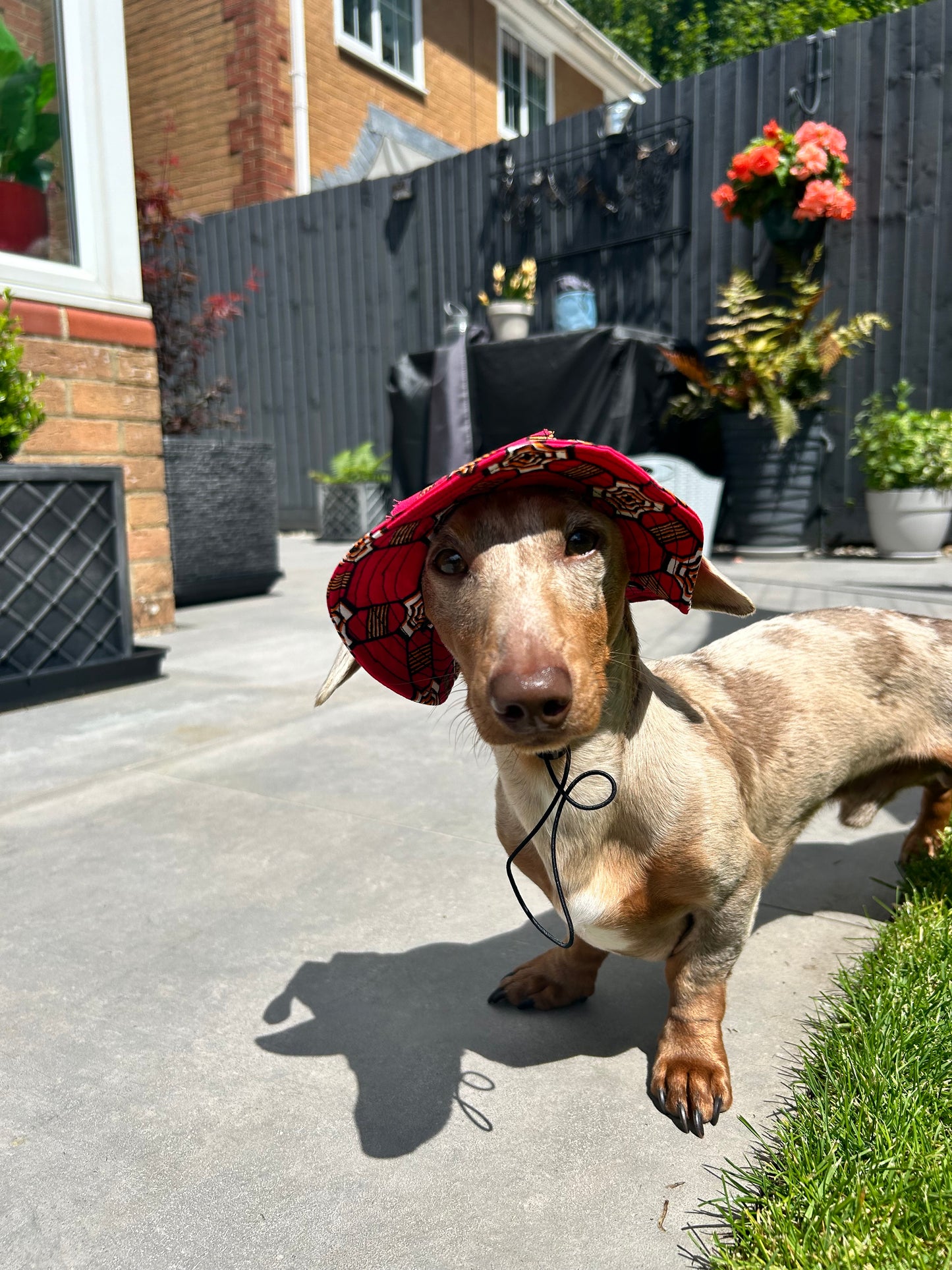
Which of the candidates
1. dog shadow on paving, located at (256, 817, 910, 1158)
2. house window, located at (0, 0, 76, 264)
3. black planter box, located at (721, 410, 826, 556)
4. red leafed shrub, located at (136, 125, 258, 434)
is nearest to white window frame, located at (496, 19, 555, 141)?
red leafed shrub, located at (136, 125, 258, 434)

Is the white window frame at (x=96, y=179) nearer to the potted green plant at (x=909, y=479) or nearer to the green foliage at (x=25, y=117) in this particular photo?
the green foliage at (x=25, y=117)

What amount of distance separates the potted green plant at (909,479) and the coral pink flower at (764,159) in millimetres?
1755

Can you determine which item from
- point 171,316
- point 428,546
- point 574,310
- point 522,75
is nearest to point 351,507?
point 171,316

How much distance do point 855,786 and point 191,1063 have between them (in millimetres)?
1422

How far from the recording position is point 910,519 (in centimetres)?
662

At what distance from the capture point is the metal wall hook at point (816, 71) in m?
6.98

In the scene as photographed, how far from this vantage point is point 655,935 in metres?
1.60

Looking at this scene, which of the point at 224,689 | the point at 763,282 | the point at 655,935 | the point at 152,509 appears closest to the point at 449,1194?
the point at 655,935

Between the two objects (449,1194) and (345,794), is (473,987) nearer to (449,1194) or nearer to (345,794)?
(449,1194)

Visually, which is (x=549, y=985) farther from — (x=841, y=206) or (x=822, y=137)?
(x=822, y=137)

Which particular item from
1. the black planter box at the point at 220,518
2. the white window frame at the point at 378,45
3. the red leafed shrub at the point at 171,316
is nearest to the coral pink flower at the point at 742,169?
the black planter box at the point at 220,518

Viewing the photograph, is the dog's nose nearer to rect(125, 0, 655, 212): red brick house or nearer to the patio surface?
the patio surface

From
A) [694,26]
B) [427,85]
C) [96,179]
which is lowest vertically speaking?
[96,179]

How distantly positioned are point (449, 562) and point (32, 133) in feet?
14.8
